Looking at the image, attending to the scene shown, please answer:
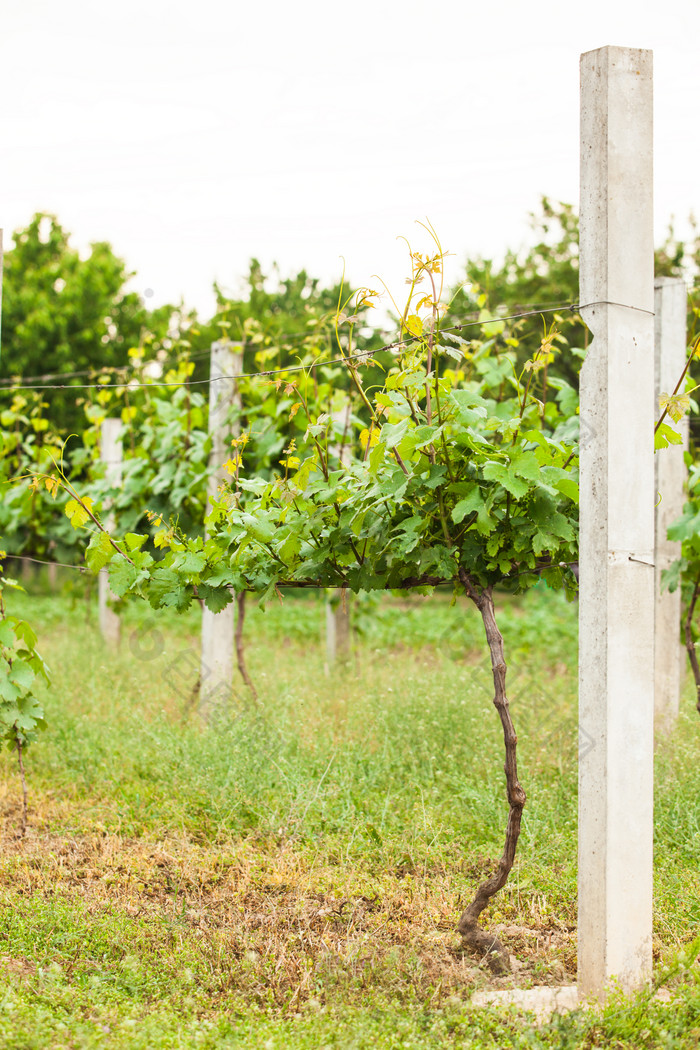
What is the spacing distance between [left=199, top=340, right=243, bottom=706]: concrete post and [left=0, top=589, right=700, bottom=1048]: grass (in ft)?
0.75

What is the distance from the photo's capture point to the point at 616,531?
272 centimetres

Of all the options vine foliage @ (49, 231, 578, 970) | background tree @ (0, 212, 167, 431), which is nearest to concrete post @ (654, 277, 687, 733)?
vine foliage @ (49, 231, 578, 970)

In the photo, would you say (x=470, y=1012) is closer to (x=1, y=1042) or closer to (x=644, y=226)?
(x=1, y=1042)

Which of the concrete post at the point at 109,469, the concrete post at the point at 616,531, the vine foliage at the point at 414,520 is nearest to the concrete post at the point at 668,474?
the vine foliage at the point at 414,520

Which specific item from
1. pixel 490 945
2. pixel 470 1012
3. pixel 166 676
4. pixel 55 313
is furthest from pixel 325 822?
pixel 55 313

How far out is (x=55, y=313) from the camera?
17531mm

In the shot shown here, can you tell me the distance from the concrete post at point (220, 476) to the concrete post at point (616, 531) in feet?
9.93

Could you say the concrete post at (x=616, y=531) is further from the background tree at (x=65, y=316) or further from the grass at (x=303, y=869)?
the background tree at (x=65, y=316)

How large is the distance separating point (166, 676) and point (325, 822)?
9.08ft

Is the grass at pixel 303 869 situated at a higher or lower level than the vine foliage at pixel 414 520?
lower

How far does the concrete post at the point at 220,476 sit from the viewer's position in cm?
550

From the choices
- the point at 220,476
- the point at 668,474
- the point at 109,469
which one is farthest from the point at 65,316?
the point at 668,474

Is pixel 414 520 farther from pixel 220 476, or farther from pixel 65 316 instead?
pixel 65 316

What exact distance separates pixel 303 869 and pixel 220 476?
271cm
